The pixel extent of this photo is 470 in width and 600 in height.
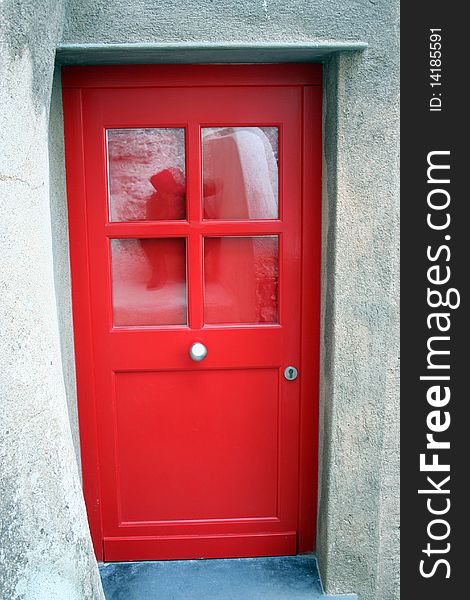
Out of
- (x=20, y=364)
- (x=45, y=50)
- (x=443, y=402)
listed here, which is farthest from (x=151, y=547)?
(x=45, y=50)

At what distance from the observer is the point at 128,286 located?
10.1 ft

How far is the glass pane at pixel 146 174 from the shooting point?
2.98 m

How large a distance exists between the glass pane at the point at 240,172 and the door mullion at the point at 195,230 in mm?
42

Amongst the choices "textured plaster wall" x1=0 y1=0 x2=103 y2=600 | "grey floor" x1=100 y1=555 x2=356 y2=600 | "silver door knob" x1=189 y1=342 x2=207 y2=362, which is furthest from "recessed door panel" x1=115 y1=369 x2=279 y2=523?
"textured plaster wall" x1=0 y1=0 x2=103 y2=600

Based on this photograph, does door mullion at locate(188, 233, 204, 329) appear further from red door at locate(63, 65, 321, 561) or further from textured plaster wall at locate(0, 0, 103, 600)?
textured plaster wall at locate(0, 0, 103, 600)

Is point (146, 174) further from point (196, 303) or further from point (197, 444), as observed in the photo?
point (197, 444)

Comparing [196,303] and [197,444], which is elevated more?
[196,303]

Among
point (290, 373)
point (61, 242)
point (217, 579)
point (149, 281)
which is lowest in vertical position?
point (217, 579)

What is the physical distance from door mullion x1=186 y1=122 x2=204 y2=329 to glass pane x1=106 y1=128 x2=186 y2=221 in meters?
0.05

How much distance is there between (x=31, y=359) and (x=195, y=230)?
40.2 inches

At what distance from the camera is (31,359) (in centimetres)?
236

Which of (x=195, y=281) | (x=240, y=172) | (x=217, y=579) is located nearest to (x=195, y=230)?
(x=195, y=281)

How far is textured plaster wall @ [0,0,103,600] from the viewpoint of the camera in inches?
88.7

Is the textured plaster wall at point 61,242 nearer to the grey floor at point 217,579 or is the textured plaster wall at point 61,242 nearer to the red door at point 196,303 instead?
the red door at point 196,303
